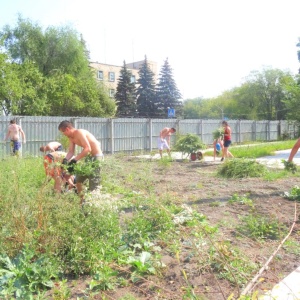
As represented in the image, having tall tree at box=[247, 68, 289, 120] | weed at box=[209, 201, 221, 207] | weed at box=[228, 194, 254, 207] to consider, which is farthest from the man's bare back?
tall tree at box=[247, 68, 289, 120]

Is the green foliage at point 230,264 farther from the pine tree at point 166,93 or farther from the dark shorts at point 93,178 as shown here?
the pine tree at point 166,93

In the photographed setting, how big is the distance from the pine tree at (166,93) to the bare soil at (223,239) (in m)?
41.4

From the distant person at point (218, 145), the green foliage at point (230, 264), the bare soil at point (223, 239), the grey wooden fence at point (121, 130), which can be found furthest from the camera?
the grey wooden fence at point (121, 130)

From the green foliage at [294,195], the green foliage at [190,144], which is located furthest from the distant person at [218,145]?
the green foliage at [294,195]

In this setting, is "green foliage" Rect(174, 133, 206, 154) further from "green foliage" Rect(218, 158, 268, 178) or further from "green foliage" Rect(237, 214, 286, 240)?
"green foliage" Rect(237, 214, 286, 240)

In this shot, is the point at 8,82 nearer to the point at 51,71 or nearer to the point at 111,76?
the point at 51,71

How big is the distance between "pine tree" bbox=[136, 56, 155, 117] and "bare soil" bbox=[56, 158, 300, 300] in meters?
40.9

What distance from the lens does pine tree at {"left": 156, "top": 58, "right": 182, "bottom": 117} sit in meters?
50.7

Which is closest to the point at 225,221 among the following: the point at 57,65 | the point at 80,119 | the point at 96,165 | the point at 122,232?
the point at 122,232

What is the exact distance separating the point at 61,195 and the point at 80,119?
16.1 metres

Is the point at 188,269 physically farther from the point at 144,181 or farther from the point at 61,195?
the point at 144,181

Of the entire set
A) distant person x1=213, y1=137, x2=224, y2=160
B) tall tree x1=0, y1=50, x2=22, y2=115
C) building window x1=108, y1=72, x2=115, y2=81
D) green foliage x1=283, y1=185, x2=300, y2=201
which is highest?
building window x1=108, y1=72, x2=115, y2=81

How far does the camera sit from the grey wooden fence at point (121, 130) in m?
17.3

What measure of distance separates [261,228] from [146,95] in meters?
46.7
